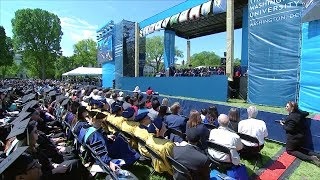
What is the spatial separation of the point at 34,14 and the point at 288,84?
58.2 m

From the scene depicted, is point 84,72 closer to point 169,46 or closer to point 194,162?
point 169,46

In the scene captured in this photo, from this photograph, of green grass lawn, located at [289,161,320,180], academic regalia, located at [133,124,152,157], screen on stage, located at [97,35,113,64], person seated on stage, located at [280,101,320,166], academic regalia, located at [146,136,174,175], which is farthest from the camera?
screen on stage, located at [97,35,113,64]

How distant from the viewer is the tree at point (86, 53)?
74.2 metres

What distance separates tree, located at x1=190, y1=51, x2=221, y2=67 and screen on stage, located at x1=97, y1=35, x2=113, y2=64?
59.8 m

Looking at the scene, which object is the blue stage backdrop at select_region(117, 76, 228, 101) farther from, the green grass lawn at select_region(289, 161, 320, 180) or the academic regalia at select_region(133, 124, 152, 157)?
the academic regalia at select_region(133, 124, 152, 157)

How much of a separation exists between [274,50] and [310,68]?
2.34m

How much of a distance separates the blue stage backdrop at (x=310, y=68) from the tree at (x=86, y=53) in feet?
221

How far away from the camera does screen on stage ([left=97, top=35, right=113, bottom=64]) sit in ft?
106

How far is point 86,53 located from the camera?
74.5m

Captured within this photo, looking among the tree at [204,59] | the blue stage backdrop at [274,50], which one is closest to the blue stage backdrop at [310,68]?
the blue stage backdrop at [274,50]

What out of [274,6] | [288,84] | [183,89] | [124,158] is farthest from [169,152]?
[183,89]

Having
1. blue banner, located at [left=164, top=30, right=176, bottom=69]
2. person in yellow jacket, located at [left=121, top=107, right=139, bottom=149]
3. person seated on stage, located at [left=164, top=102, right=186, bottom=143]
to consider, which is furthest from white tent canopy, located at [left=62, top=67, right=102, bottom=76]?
person in yellow jacket, located at [left=121, top=107, right=139, bottom=149]

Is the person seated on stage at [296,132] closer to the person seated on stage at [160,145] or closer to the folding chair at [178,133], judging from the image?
the folding chair at [178,133]

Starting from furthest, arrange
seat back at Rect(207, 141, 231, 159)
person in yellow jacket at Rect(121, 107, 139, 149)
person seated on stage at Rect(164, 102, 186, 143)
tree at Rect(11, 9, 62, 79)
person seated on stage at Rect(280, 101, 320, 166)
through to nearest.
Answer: tree at Rect(11, 9, 62, 79)
person seated on stage at Rect(280, 101, 320, 166)
person seated on stage at Rect(164, 102, 186, 143)
person in yellow jacket at Rect(121, 107, 139, 149)
seat back at Rect(207, 141, 231, 159)
